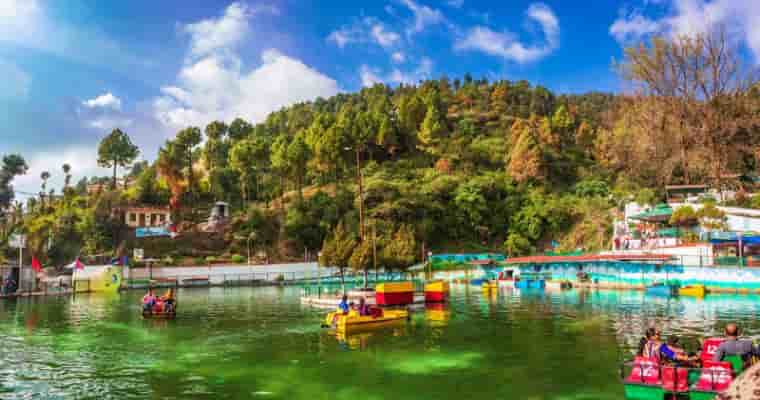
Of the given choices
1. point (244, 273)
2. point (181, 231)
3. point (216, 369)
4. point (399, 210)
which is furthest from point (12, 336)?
point (399, 210)

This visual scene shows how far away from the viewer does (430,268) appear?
81.2 metres

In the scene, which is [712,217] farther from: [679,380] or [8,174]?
[8,174]

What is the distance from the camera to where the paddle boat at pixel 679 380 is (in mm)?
13125

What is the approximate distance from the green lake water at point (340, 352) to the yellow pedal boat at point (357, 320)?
87 centimetres

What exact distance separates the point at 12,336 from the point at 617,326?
111 feet

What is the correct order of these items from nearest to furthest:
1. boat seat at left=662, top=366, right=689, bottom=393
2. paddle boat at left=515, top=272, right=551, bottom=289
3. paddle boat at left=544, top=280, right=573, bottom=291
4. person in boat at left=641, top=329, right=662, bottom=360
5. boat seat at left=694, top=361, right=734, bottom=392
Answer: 1. boat seat at left=694, top=361, right=734, bottom=392
2. boat seat at left=662, top=366, right=689, bottom=393
3. person in boat at left=641, top=329, right=662, bottom=360
4. paddle boat at left=544, top=280, right=573, bottom=291
5. paddle boat at left=515, top=272, right=551, bottom=289

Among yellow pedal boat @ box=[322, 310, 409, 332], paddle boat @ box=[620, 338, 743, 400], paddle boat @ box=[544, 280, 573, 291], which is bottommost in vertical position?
paddle boat @ box=[544, 280, 573, 291]

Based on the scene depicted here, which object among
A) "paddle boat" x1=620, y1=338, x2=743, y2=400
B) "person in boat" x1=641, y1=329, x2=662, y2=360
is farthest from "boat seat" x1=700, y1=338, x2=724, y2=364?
"person in boat" x1=641, y1=329, x2=662, y2=360

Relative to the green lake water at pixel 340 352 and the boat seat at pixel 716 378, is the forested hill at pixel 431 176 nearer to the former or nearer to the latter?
the green lake water at pixel 340 352

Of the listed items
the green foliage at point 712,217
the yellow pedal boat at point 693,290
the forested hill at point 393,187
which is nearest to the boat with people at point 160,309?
the forested hill at point 393,187

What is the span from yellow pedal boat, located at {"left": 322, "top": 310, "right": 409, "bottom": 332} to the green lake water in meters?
0.87

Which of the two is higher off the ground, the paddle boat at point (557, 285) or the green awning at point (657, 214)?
the green awning at point (657, 214)

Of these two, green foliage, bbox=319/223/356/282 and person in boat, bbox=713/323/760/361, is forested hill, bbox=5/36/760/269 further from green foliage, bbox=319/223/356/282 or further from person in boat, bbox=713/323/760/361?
person in boat, bbox=713/323/760/361

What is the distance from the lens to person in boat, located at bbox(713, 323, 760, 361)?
544 inches
